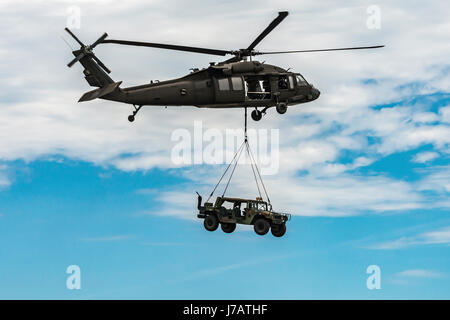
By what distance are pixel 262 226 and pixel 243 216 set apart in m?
1.43

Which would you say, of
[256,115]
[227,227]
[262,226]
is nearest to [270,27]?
[256,115]

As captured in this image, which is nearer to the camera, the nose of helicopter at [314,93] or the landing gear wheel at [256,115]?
the landing gear wheel at [256,115]

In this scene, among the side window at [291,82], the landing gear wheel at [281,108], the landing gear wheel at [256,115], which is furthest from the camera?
the side window at [291,82]

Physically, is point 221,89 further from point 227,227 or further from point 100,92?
point 227,227

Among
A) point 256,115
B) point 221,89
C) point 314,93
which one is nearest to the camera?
point 221,89

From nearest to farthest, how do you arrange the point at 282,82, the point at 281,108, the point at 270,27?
the point at 270,27
the point at 281,108
the point at 282,82

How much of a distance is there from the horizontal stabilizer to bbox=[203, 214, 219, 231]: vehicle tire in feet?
29.5

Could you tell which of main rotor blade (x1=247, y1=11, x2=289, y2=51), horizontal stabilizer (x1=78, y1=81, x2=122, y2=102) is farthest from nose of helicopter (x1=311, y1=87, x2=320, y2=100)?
horizontal stabilizer (x1=78, y1=81, x2=122, y2=102)

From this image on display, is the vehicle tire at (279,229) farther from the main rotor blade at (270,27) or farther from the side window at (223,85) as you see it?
the main rotor blade at (270,27)

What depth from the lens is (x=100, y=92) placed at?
53.6 meters

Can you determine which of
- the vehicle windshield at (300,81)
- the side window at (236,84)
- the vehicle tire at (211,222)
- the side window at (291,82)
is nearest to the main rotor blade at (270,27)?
the side window at (236,84)

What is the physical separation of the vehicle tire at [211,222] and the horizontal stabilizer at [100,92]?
29.5 ft

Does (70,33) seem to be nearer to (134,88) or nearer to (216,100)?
(134,88)

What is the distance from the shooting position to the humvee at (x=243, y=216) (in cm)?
5312
